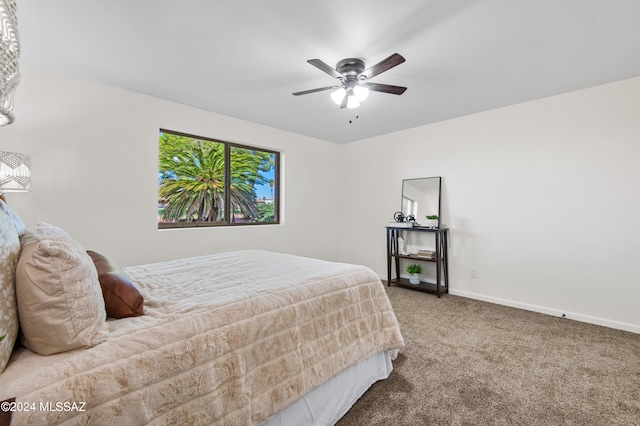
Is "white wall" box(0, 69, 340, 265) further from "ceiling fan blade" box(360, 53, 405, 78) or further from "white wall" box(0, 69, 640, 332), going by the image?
"ceiling fan blade" box(360, 53, 405, 78)

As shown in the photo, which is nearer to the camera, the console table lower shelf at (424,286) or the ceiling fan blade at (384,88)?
→ the ceiling fan blade at (384,88)

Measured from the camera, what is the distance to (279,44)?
2.11m

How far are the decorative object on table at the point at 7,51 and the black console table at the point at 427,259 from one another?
3.78 meters

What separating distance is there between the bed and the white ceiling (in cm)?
159

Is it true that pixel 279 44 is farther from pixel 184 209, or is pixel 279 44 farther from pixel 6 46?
pixel 184 209

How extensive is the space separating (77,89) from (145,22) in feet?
4.39

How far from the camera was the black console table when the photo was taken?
370 cm

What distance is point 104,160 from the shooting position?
2.76m

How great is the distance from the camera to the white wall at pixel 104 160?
96.2 inches

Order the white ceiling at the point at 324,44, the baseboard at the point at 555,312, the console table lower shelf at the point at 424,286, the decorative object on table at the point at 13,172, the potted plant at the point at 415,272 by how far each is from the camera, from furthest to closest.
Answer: the potted plant at the point at 415,272 → the console table lower shelf at the point at 424,286 → the baseboard at the point at 555,312 → the decorative object on table at the point at 13,172 → the white ceiling at the point at 324,44

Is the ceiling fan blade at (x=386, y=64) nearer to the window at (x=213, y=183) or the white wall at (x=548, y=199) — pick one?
the white wall at (x=548, y=199)

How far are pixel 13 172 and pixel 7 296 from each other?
1640mm

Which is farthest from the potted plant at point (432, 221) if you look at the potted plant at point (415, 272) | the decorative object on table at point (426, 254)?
the potted plant at point (415, 272)

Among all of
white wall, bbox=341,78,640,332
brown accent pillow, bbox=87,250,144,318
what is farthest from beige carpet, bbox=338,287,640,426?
brown accent pillow, bbox=87,250,144,318
